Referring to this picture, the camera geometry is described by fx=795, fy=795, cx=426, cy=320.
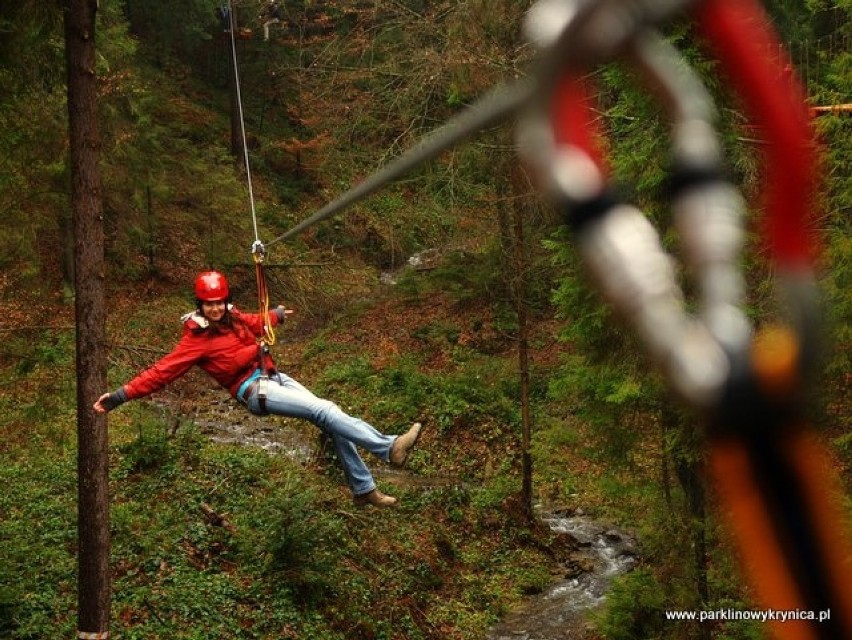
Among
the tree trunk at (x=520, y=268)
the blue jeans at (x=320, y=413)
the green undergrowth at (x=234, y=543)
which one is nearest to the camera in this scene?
the blue jeans at (x=320, y=413)

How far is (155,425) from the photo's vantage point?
39.3 ft

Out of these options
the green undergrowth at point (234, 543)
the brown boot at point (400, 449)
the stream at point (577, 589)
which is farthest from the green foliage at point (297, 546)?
the brown boot at point (400, 449)

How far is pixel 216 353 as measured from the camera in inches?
225

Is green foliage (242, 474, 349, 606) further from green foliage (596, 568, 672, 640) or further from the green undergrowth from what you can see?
green foliage (596, 568, 672, 640)

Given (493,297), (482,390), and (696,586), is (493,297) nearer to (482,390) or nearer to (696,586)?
(482,390)

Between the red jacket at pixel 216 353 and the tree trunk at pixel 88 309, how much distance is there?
0.98 meters

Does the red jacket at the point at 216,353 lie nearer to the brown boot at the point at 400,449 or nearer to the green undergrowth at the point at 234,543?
the brown boot at the point at 400,449

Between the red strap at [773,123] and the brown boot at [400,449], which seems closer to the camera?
the red strap at [773,123]

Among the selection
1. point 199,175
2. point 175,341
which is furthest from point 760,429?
point 199,175

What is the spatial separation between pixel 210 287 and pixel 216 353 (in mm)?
511

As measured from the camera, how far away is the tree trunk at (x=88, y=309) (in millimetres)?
6133

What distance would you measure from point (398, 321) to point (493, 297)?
2596mm

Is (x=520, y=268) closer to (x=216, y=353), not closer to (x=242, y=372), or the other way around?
(x=242, y=372)

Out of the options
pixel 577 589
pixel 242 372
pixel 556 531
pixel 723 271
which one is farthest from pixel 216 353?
pixel 556 531
